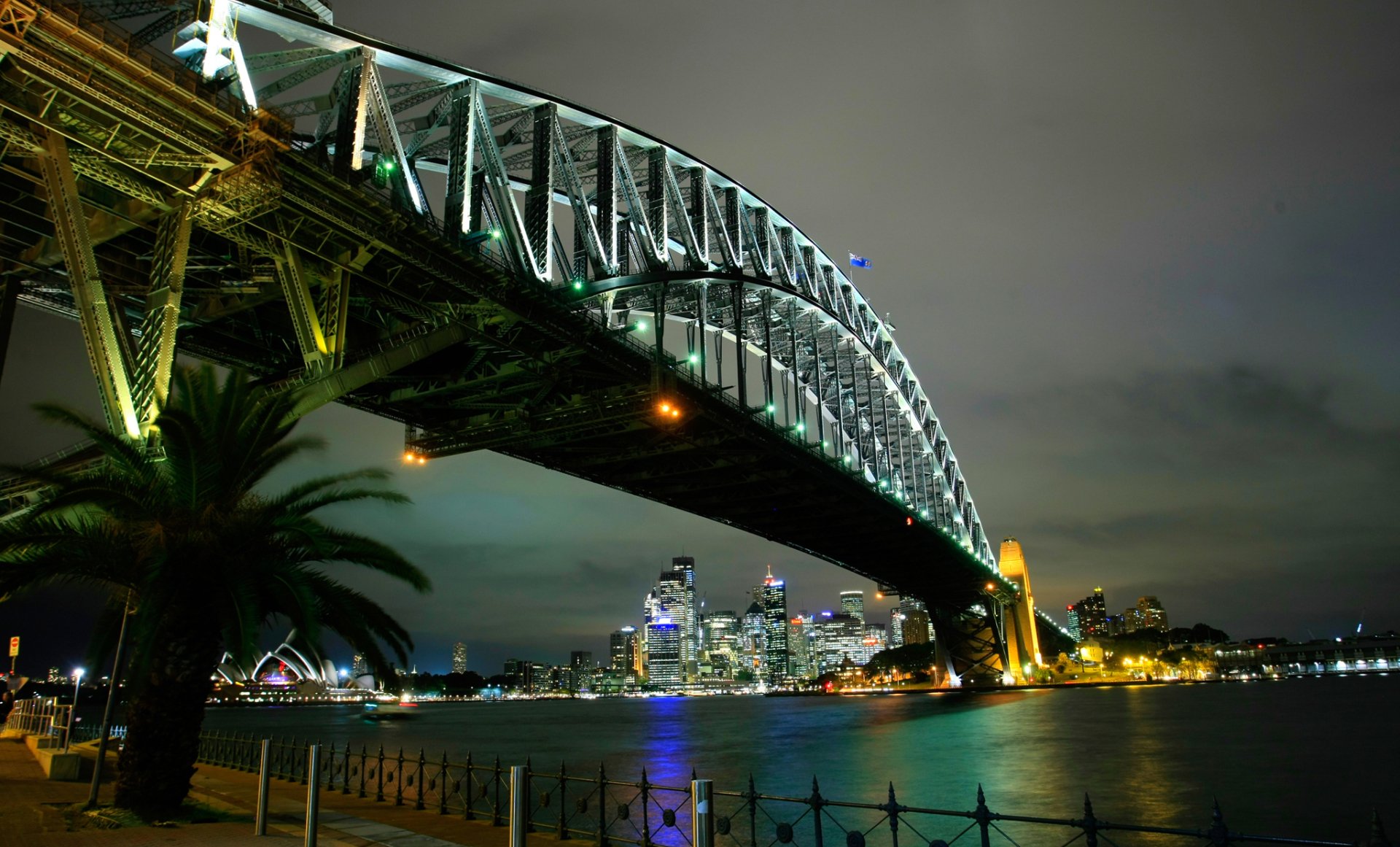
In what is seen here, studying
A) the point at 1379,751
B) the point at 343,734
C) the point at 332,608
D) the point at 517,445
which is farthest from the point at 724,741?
the point at 332,608

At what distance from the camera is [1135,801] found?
27.2m

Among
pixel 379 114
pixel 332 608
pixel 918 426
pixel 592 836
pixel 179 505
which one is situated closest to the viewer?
pixel 179 505

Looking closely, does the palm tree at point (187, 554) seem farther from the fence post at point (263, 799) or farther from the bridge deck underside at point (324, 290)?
the bridge deck underside at point (324, 290)

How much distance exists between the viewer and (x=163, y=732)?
46.7 feet

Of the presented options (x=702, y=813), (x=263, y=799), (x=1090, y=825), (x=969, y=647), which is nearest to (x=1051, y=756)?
(x=1090, y=825)

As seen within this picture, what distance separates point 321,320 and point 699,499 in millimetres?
35209

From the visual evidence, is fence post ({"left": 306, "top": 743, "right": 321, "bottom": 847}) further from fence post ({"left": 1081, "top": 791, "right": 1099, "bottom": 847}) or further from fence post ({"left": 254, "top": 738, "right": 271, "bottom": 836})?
fence post ({"left": 1081, "top": 791, "right": 1099, "bottom": 847})

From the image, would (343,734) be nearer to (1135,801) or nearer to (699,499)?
(699,499)

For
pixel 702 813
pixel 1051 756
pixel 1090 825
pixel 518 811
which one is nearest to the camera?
pixel 702 813

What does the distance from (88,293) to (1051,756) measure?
134ft

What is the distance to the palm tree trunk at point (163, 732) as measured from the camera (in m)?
14.0

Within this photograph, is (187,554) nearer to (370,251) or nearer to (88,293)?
(88,293)

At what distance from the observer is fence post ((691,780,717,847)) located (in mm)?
8898

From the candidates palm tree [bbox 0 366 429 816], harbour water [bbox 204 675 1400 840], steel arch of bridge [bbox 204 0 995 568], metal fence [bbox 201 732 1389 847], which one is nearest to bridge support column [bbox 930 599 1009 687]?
harbour water [bbox 204 675 1400 840]
